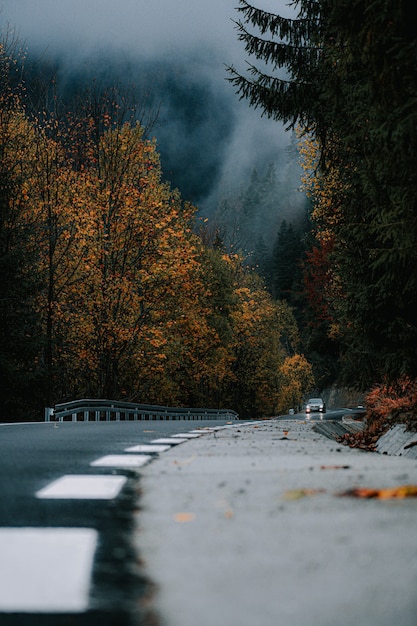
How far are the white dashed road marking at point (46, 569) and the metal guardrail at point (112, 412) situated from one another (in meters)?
20.5

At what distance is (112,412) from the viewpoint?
108 feet

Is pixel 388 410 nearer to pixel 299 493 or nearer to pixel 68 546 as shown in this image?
pixel 299 493

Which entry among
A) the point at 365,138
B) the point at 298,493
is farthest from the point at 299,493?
the point at 365,138

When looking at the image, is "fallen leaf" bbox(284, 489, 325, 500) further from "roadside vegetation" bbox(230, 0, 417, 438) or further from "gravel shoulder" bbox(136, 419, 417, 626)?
"roadside vegetation" bbox(230, 0, 417, 438)

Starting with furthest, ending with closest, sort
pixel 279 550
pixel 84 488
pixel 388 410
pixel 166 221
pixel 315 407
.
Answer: pixel 315 407 < pixel 166 221 < pixel 388 410 < pixel 84 488 < pixel 279 550

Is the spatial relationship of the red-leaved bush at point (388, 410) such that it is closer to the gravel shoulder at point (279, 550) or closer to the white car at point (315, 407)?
the gravel shoulder at point (279, 550)

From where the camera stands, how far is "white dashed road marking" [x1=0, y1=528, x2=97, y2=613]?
263cm

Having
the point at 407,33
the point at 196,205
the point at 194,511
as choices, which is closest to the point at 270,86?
the point at 407,33

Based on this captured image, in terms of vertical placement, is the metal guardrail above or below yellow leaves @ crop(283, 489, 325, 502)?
above

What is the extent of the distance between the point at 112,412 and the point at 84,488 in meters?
27.8

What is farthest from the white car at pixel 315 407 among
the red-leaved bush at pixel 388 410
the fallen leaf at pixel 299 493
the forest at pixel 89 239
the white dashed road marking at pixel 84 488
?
the fallen leaf at pixel 299 493

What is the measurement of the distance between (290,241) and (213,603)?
157624 millimetres

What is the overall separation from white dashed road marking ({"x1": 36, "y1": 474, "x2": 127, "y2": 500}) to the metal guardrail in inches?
716

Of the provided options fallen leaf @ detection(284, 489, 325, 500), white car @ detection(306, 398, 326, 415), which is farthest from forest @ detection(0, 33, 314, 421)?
Result: white car @ detection(306, 398, 326, 415)
